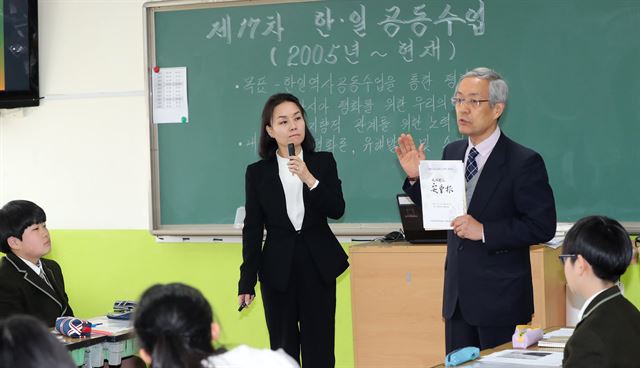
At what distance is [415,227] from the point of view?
169 inches

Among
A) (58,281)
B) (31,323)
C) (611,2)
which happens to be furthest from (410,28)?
(31,323)

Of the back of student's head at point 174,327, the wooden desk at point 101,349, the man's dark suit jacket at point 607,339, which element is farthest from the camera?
the wooden desk at point 101,349

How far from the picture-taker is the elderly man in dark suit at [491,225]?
10.1 feet

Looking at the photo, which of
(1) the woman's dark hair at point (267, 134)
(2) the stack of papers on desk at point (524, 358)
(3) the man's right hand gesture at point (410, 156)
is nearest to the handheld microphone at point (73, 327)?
(1) the woman's dark hair at point (267, 134)

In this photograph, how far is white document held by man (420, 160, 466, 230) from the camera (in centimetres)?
315

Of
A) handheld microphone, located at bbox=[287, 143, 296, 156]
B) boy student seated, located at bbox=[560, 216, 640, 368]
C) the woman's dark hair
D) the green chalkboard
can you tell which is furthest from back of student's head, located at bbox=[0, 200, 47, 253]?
boy student seated, located at bbox=[560, 216, 640, 368]

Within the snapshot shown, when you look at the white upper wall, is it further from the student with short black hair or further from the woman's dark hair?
the woman's dark hair

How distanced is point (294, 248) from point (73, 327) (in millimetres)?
988

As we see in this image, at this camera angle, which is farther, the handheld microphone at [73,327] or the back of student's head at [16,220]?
the back of student's head at [16,220]

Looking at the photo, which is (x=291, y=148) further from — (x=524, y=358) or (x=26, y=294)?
(x=524, y=358)

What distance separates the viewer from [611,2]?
14.7ft

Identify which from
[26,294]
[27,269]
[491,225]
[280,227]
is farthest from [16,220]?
[491,225]

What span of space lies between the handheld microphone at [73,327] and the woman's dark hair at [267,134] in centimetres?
109

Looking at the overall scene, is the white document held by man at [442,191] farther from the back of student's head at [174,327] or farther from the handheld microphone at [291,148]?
the back of student's head at [174,327]
